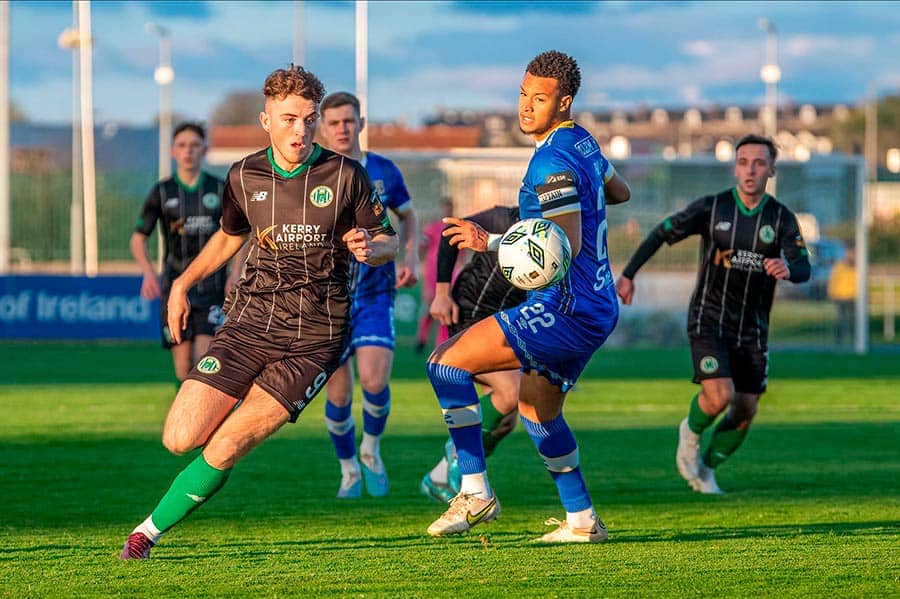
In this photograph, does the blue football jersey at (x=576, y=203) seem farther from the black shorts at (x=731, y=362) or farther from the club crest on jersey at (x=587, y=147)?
the black shorts at (x=731, y=362)

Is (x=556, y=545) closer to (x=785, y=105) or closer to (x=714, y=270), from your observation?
(x=714, y=270)

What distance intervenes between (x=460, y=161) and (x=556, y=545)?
2116 cm

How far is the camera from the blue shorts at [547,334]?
697 cm

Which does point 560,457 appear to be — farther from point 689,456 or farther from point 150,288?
point 150,288

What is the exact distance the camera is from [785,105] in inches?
5472

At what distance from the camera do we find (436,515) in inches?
333

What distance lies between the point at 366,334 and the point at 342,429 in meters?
0.64

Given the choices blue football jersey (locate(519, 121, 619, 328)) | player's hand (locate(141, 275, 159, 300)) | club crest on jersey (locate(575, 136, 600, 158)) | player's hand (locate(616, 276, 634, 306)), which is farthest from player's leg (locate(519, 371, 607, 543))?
player's hand (locate(141, 275, 159, 300))

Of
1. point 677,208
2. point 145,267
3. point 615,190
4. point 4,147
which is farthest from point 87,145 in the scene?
point 615,190

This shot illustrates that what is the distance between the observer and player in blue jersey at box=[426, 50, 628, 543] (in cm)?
691

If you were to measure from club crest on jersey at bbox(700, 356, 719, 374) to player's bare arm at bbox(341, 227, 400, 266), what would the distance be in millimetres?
3573

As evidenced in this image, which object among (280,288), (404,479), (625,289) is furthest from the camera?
(404,479)

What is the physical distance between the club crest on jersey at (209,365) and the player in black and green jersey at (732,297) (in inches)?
154

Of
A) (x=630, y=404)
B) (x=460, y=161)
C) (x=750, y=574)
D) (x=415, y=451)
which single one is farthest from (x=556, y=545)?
(x=460, y=161)
